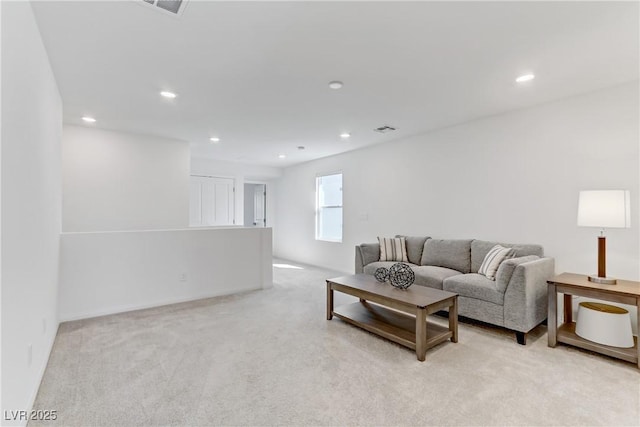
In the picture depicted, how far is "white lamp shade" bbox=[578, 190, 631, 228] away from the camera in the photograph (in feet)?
8.61

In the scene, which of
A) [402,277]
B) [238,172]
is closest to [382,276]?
[402,277]

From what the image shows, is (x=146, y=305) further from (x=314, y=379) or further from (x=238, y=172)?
(x=238, y=172)

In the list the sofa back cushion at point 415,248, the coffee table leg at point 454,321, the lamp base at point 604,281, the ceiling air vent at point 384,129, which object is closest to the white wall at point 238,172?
the ceiling air vent at point 384,129

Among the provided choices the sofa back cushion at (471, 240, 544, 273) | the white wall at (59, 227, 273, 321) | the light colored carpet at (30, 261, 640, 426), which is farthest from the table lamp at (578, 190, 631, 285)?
the white wall at (59, 227, 273, 321)

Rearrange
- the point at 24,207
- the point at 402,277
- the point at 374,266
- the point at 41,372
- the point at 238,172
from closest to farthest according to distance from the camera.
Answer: the point at 24,207, the point at 41,372, the point at 402,277, the point at 374,266, the point at 238,172

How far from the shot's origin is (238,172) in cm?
733

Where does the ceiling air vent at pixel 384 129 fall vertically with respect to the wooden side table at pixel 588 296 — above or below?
above

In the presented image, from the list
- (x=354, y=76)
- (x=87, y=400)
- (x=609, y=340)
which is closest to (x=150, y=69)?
(x=354, y=76)

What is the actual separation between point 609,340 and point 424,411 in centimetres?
192

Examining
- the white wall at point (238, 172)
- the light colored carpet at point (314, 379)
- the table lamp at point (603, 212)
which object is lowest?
the light colored carpet at point (314, 379)

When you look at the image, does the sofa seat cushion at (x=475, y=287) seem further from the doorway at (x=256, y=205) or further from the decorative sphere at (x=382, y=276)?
the doorway at (x=256, y=205)

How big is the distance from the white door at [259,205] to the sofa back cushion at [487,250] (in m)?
5.65

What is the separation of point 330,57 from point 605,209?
268 cm

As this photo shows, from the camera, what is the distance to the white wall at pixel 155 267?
3.52 metres
